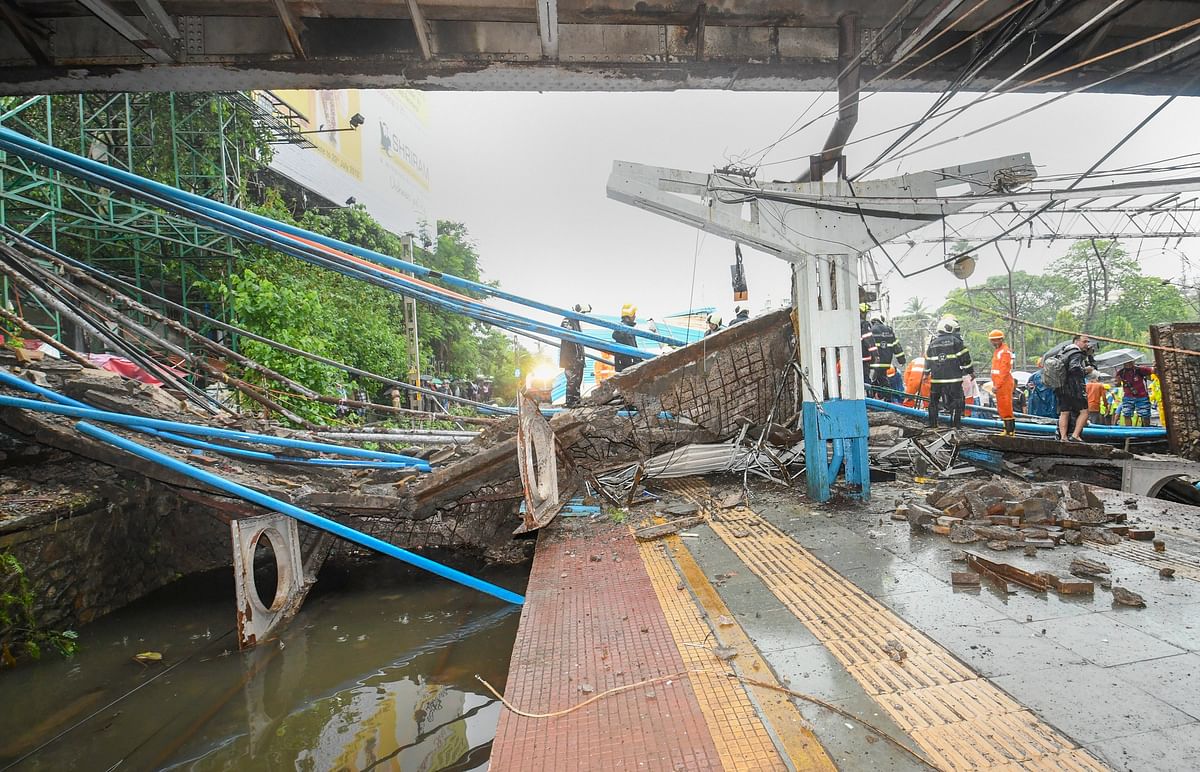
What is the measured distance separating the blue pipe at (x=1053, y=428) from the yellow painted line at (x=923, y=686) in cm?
541

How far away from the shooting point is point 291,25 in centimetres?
433

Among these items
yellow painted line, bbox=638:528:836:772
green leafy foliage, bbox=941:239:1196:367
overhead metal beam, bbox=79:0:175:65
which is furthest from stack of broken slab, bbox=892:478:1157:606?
green leafy foliage, bbox=941:239:1196:367

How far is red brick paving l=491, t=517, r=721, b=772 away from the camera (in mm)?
2162

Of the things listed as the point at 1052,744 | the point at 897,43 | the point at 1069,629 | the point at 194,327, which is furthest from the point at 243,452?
the point at 194,327

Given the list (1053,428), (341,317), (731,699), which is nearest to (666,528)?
(731,699)

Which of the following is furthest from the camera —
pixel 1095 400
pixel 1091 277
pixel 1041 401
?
pixel 1091 277

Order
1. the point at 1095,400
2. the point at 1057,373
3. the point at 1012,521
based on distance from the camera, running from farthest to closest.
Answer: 1. the point at 1095,400
2. the point at 1057,373
3. the point at 1012,521

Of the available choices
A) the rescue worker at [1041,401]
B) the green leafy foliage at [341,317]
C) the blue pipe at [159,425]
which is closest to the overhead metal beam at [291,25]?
the blue pipe at [159,425]

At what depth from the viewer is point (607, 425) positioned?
6.87 metres

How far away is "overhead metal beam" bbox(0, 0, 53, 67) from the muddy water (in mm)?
4733

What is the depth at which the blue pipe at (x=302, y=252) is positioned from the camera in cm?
482

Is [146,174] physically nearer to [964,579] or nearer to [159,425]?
[159,425]

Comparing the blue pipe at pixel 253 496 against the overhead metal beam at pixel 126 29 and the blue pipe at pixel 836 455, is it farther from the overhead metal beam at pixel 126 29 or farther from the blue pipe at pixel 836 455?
the blue pipe at pixel 836 455

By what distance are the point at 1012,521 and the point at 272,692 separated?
5969 millimetres
